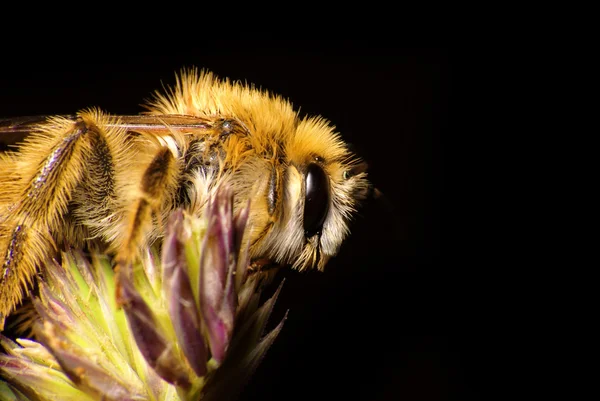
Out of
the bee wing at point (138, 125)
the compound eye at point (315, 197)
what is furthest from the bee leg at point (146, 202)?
the compound eye at point (315, 197)

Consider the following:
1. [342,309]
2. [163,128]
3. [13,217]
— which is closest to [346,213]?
[163,128]

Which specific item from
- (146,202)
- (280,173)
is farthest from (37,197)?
(280,173)

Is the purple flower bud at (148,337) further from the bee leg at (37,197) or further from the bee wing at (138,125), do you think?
the bee wing at (138,125)

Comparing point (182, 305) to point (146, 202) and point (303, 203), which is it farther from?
point (303, 203)

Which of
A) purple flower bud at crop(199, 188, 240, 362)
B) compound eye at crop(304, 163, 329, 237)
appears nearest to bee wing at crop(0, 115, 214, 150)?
compound eye at crop(304, 163, 329, 237)

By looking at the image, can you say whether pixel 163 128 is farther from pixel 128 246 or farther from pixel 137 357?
pixel 137 357

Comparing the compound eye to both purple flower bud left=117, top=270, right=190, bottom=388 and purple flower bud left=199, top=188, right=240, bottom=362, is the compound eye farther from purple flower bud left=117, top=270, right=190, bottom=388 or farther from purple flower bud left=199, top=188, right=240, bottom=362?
purple flower bud left=117, top=270, right=190, bottom=388
